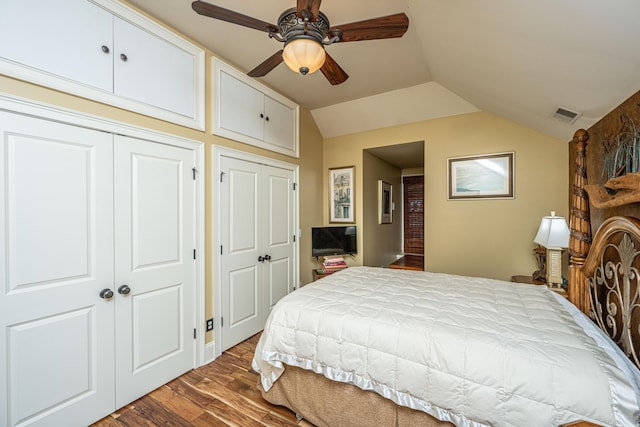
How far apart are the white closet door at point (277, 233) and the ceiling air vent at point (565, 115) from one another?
2.70 meters

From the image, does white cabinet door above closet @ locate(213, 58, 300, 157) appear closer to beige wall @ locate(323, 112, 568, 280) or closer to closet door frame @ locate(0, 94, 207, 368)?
closet door frame @ locate(0, 94, 207, 368)

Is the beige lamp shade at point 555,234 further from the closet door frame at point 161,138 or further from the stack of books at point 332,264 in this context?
the closet door frame at point 161,138

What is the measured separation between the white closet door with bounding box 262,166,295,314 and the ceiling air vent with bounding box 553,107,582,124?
106 inches

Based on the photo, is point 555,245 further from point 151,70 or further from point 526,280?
point 151,70

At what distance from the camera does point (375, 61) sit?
258cm

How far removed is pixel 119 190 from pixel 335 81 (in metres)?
1.79

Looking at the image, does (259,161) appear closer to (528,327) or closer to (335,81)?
(335,81)

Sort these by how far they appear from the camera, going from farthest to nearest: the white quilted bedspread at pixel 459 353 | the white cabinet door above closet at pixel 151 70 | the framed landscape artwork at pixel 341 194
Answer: the framed landscape artwork at pixel 341 194 < the white cabinet door above closet at pixel 151 70 < the white quilted bedspread at pixel 459 353

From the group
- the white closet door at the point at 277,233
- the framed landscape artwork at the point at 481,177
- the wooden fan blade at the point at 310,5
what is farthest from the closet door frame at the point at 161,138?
the framed landscape artwork at the point at 481,177

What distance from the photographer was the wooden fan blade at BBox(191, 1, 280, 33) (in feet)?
4.50

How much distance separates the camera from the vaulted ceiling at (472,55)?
1.28m

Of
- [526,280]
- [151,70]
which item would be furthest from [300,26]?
[526,280]

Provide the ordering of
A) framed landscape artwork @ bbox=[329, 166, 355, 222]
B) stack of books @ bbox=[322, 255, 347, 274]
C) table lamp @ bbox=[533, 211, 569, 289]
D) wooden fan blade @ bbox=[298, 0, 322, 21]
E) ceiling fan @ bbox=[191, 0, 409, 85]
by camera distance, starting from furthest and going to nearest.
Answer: framed landscape artwork @ bbox=[329, 166, 355, 222] < stack of books @ bbox=[322, 255, 347, 274] < table lamp @ bbox=[533, 211, 569, 289] < ceiling fan @ bbox=[191, 0, 409, 85] < wooden fan blade @ bbox=[298, 0, 322, 21]

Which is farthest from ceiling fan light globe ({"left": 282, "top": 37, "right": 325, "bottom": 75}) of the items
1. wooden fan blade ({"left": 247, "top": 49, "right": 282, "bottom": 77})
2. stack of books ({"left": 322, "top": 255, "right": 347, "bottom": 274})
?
stack of books ({"left": 322, "top": 255, "right": 347, "bottom": 274})
